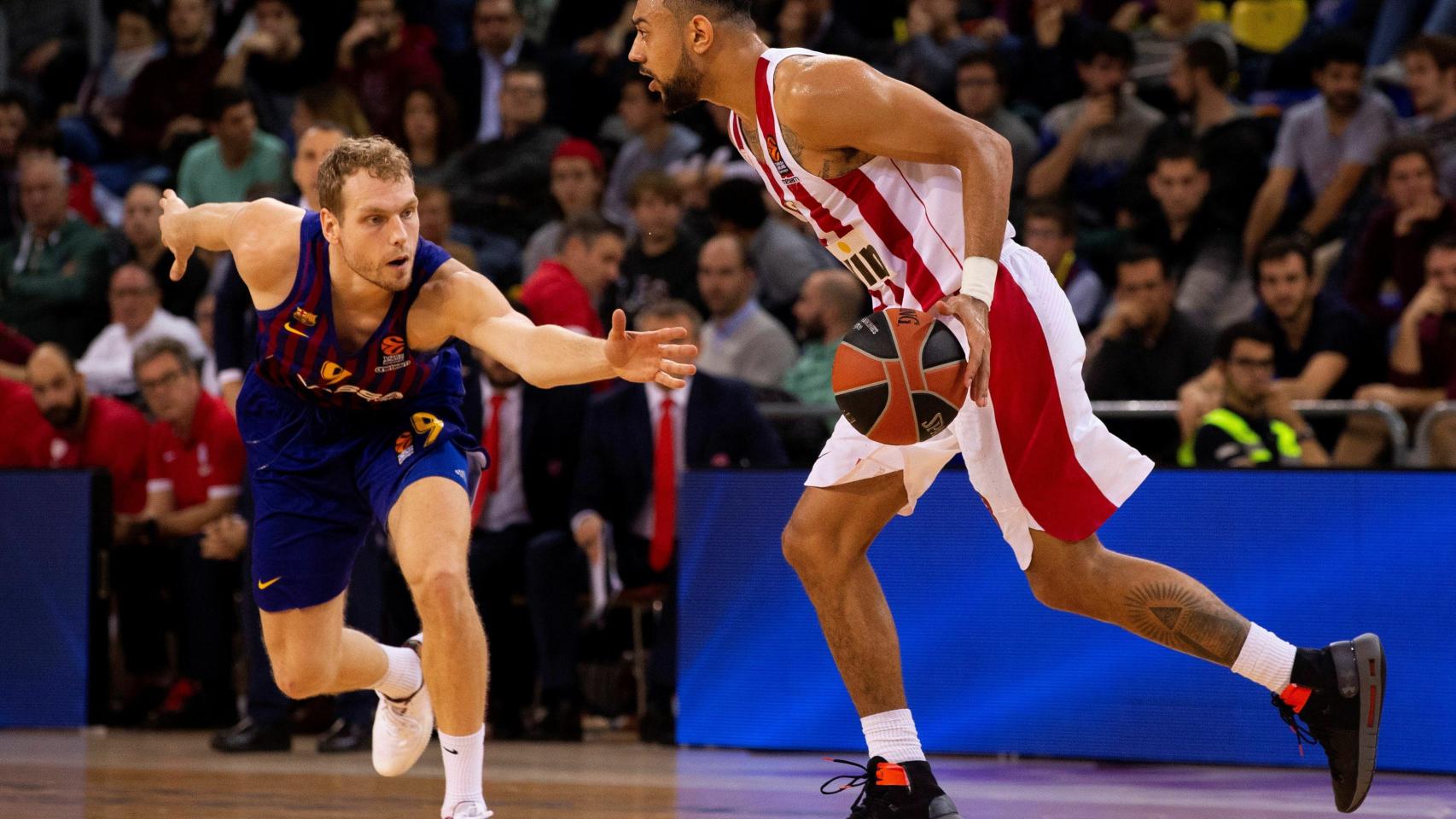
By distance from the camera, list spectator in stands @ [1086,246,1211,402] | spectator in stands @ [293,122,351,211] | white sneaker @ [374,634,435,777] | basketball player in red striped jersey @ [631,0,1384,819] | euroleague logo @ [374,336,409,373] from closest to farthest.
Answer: basketball player in red striped jersey @ [631,0,1384,819] → euroleague logo @ [374,336,409,373] → white sneaker @ [374,634,435,777] → spectator in stands @ [293,122,351,211] → spectator in stands @ [1086,246,1211,402]

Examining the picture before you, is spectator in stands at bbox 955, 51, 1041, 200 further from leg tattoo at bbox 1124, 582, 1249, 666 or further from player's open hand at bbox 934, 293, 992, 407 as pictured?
player's open hand at bbox 934, 293, 992, 407

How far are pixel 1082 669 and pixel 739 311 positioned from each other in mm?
2704

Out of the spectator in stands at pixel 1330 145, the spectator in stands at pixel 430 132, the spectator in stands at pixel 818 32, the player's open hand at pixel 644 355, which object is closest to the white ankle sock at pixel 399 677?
the player's open hand at pixel 644 355

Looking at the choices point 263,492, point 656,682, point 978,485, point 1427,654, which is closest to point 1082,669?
point 1427,654

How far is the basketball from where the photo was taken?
396cm

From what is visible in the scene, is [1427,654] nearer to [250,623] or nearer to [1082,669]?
[1082,669]

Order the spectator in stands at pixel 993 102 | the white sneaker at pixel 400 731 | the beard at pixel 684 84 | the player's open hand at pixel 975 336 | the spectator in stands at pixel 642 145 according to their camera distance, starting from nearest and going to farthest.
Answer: the player's open hand at pixel 975 336
the beard at pixel 684 84
the white sneaker at pixel 400 731
the spectator in stands at pixel 993 102
the spectator in stands at pixel 642 145

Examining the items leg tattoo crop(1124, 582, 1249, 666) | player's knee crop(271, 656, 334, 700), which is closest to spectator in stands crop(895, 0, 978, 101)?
leg tattoo crop(1124, 582, 1249, 666)

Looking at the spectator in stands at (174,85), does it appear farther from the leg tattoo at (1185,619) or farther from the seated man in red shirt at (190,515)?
the leg tattoo at (1185,619)

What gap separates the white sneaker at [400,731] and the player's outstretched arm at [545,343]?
3.60ft

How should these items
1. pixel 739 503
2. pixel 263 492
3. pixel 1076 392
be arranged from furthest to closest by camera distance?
pixel 739 503
pixel 263 492
pixel 1076 392

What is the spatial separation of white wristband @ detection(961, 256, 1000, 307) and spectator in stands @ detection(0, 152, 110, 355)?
282 inches

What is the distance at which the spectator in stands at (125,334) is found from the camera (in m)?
9.28

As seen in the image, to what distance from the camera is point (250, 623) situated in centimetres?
736
